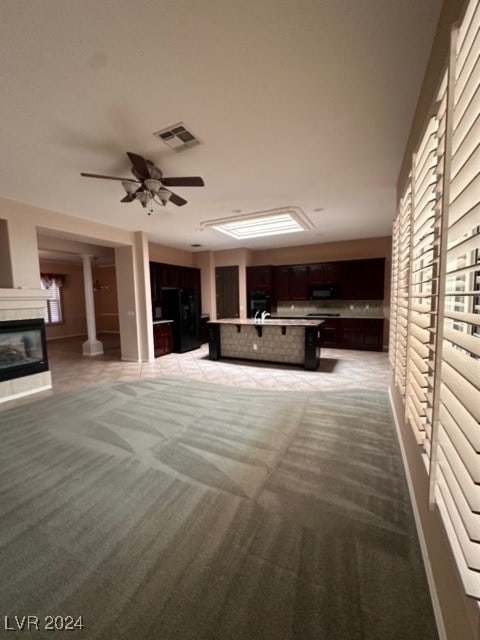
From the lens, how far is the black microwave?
6.87m

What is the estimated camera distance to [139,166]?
8.30 ft

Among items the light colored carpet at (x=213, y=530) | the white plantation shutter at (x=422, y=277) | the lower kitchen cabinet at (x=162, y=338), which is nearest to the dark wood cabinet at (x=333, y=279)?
the lower kitchen cabinet at (x=162, y=338)

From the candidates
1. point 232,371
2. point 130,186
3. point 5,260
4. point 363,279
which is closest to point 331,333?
point 363,279

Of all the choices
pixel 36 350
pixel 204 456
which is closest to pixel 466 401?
pixel 204 456

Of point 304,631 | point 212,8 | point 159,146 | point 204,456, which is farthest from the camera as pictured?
point 159,146

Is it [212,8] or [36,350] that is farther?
[36,350]

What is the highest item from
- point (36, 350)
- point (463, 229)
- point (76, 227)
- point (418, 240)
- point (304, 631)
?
point (76, 227)

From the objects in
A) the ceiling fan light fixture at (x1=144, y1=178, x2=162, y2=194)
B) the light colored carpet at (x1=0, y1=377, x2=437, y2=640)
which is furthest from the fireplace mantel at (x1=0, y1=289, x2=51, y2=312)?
the ceiling fan light fixture at (x1=144, y1=178, x2=162, y2=194)

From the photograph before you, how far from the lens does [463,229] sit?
2.74 ft

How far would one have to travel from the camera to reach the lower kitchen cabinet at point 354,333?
6.34 metres

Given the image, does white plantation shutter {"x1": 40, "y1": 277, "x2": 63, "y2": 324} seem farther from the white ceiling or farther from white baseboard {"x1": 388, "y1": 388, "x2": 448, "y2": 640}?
white baseboard {"x1": 388, "y1": 388, "x2": 448, "y2": 640}

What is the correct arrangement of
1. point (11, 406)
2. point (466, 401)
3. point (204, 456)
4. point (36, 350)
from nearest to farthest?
point (466, 401) → point (204, 456) → point (11, 406) → point (36, 350)

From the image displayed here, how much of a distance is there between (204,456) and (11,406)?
3089 mm

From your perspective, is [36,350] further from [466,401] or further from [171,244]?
[466,401]
